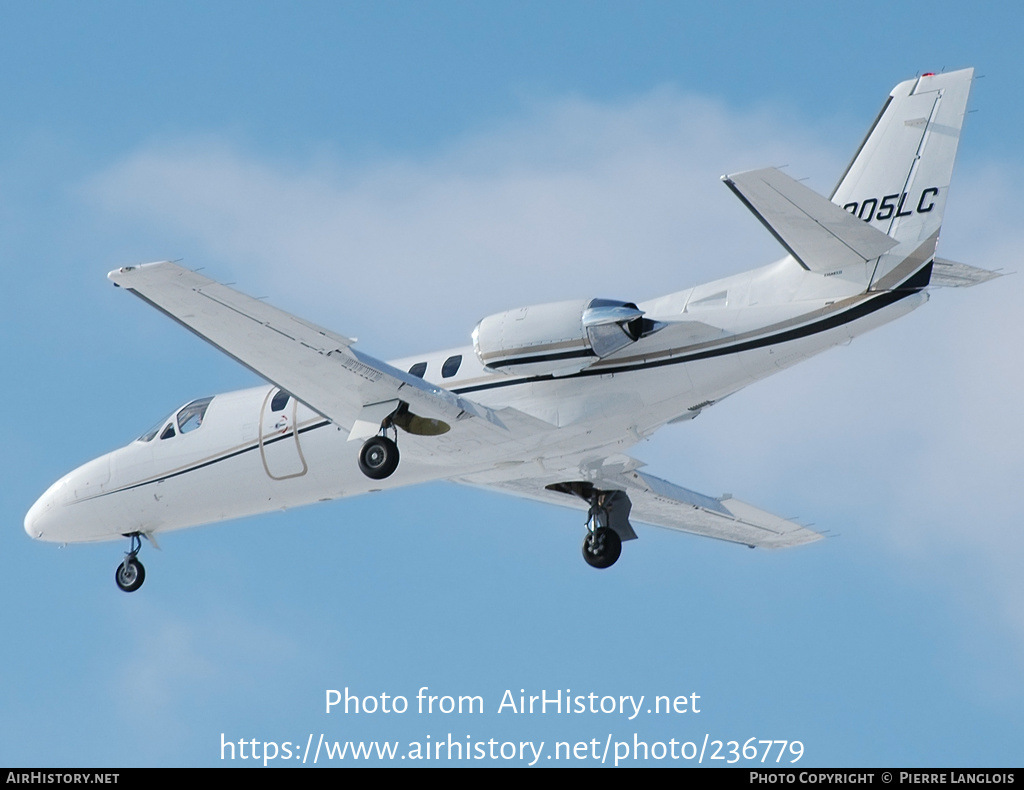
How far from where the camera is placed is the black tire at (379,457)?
2270 cm

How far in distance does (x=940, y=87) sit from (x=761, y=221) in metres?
3.74

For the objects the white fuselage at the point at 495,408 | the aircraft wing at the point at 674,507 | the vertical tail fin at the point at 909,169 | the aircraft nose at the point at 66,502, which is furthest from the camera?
the aircraft nose at the point at 66,502

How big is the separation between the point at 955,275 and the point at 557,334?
5609mm

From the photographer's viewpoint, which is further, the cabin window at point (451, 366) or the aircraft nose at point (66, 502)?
the aircraft nose at point (66, 502)

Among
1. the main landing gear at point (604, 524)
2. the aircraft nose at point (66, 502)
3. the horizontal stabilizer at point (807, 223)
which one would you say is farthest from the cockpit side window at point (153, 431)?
the horizontal stabilizer at point (807, 223)

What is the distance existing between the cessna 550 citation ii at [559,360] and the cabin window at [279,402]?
0.03 metres

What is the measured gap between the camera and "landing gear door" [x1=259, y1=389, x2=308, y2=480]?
997 inches

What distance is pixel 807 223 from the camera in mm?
20344

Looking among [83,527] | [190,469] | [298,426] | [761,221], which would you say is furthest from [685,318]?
[83,527]

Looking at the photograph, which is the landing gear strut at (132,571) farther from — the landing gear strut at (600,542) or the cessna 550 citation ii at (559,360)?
the landing gear strut at (600,542)

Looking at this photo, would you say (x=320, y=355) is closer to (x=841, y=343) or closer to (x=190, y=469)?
(x=190, y=469)

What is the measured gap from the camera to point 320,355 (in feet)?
73.4

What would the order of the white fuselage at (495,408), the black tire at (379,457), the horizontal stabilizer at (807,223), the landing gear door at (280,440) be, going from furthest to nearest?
the landing gear door at (280,440)
the black tire at (379,457)
the white fuselage at (495,408)
the horizontal stabilizer at (807,223)

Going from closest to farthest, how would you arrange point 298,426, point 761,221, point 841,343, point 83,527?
point 761,221, point 841,343, point 298,426, point 83,527
